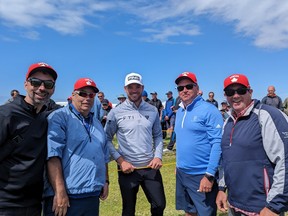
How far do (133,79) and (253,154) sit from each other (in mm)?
2158

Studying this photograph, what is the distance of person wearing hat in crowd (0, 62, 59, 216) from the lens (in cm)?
281

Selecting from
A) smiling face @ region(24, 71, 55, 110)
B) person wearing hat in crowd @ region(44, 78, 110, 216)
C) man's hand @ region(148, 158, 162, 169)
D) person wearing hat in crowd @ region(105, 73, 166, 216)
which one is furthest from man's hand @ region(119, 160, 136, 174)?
smiling face @ region(24, 71, 55, 110)

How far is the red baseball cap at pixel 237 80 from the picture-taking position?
10.7 ft

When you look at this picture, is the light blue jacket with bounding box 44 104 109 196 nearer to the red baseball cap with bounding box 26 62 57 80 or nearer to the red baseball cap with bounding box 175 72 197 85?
the red baseball cap with bounding box 26 62 57 80

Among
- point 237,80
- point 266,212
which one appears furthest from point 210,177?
point 237,80

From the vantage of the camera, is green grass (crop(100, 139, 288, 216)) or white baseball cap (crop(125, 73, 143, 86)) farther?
green grass (crop(100, 139, 288, 216))

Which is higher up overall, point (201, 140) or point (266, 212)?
point (201, 140)

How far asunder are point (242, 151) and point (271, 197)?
0.52 m

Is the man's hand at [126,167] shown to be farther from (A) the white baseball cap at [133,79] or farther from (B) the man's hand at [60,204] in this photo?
(B) the man's hand at [60,204]

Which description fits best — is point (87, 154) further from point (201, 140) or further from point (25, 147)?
point (201, 140)

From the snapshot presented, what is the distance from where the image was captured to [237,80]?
3281 millimetres

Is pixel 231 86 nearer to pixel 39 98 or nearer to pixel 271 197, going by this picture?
pixel 271 197

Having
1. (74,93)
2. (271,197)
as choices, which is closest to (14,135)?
(74,93)

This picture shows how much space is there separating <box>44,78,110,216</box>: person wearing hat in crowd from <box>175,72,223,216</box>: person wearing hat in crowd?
137 centimetres
